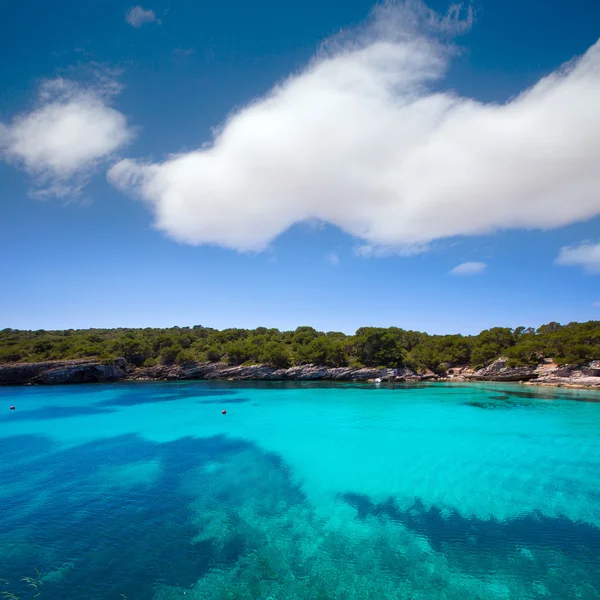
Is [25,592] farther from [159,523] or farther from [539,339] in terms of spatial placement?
[539,339]

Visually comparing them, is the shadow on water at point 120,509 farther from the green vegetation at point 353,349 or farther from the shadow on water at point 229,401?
the green vegetation at point 353,349

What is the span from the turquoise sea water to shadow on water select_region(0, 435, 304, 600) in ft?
0.20

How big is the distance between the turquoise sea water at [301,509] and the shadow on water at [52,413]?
2333 mm

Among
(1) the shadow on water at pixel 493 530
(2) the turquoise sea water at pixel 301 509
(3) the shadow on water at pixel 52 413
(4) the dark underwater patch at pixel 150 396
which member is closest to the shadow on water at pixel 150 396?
(4) the dark underwater patch at pixel 150 396

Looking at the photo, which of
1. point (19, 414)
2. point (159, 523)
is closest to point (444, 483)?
point (159, 523)

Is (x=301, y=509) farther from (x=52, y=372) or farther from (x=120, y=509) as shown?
(x=52, y=372)

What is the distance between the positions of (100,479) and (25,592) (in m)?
8.09

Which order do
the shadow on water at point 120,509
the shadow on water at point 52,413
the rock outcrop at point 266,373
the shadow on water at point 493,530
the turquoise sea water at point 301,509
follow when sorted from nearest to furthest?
the turquoise sea water at point 301,509 < the shadow on water at point 120,509 < the shadow on water at point 493,530 < the shadow on water at point 52,413 < the rock outcrop at point 266,373

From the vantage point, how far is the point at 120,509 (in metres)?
12.2

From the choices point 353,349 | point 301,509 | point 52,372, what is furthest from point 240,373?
point 301,509

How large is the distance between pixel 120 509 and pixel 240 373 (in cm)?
5191

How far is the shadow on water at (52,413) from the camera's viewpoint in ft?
97.5

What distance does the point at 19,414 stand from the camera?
31578 mm

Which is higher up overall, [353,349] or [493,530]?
[353,349]
